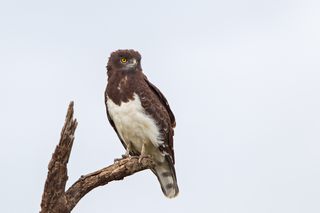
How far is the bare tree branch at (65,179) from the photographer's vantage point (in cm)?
1270

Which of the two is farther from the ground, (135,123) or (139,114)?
(139,114)

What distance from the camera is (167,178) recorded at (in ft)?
56.6

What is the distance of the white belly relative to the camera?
16188 mm

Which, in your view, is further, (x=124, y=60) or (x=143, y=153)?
(x=124, y=60)

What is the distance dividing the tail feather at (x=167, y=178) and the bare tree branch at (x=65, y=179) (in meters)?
3.01

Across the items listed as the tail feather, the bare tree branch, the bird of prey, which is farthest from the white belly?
the bare tree branch

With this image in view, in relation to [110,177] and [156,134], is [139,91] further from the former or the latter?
[110,177]

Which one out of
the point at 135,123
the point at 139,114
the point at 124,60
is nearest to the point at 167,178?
the point at 135,123

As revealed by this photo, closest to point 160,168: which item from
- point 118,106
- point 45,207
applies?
point 118,106

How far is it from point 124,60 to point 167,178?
2.56 m

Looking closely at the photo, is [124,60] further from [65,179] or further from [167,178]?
[65,179]

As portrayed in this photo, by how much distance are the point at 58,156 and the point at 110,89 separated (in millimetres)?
3828

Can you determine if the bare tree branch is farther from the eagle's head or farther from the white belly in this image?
the eagle's head

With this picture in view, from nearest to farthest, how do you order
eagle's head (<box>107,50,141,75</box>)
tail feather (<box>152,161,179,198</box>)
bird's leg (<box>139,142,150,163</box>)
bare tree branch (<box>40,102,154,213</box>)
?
bare tree branch (<box>40,102,154,213</box>), bird's leg (<box>139,142,150,163</box>), eagle's head (<box>107,50,141,75</box>), tail feather (<box>152,161,179,198</box>)
